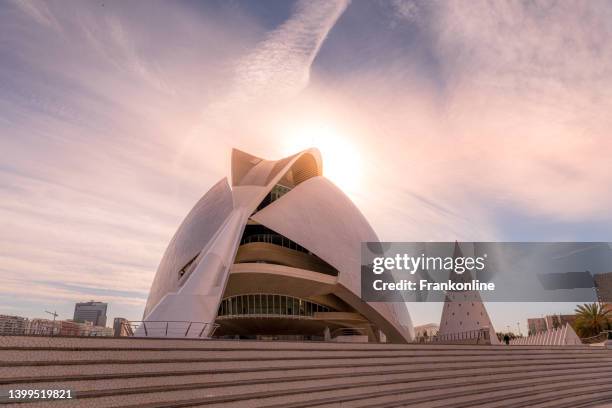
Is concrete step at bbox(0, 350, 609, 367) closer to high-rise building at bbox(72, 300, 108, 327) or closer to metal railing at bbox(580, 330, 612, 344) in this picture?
metal railing at bbox(580, 330, 612, 344)

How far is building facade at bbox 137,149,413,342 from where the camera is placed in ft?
71.0

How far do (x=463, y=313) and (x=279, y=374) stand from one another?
65.8ft

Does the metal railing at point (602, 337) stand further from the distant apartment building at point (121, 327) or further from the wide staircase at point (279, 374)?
the distant apartment building at point (121, 327)

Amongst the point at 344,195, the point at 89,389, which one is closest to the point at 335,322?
the point at 344,195

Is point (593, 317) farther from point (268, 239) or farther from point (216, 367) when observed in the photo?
point (216, 367)

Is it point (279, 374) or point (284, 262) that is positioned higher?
point (284, 262)

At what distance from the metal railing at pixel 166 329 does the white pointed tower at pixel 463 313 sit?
63.1 ft

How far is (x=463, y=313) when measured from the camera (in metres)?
25.8

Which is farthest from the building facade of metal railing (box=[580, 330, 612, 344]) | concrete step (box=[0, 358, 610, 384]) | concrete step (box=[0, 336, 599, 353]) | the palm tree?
the palm tree

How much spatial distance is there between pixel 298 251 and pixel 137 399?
18489mm

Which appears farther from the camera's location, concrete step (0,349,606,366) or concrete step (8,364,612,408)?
concrete step (8,364,612,408)

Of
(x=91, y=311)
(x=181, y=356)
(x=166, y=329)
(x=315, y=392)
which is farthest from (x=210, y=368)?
(x=91, y=311)

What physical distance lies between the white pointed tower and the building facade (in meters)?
2.74

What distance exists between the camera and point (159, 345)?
806 centimetres
